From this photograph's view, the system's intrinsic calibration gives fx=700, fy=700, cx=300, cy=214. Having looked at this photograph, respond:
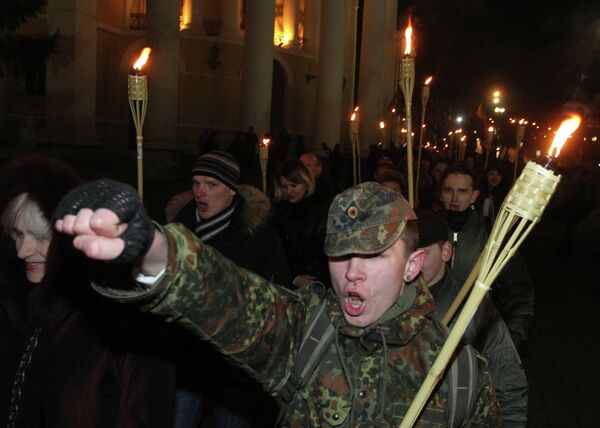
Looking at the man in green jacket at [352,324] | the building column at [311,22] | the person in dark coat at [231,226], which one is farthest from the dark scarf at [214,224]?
the building column at [311,22]

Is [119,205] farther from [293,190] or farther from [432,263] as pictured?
[293,190]

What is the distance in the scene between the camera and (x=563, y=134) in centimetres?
216

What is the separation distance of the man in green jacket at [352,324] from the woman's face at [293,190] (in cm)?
353

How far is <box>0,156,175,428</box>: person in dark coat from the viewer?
236 cm

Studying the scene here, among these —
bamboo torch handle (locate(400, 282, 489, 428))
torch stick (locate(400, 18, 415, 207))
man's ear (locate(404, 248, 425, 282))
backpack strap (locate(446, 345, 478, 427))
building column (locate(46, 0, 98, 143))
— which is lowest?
backpack strap (locate(446, 345, 478, 427))

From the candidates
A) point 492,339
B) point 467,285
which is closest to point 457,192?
point 492,339

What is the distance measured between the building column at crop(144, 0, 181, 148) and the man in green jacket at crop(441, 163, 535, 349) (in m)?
15.9

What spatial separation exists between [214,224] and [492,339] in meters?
1.96

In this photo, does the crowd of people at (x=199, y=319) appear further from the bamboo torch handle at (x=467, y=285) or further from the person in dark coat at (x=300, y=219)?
the person in dark coat at (x=300, y=219)

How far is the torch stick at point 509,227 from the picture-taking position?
179 cm

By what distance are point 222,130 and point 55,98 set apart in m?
11.4

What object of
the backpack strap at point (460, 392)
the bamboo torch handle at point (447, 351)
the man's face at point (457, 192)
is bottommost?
the backpack strap at point (460, 392)

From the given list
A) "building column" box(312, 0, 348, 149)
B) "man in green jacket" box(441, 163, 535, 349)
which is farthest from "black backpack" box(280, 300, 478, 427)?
"building column" box(312, 0, 348, 149)

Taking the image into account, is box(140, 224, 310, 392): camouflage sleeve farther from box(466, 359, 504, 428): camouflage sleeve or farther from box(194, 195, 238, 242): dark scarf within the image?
box(194, 195, 238, 242): dark scarf
